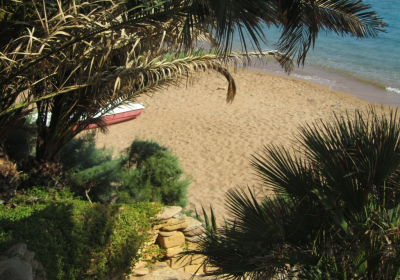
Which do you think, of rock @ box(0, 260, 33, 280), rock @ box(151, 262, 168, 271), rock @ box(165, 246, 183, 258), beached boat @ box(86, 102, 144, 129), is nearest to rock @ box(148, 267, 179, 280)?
rock @ box(151, 262, 168, 271)

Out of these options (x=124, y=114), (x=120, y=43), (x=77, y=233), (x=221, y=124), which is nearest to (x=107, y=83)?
(x=120, y=43)

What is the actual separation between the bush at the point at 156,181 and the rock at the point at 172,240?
120cm

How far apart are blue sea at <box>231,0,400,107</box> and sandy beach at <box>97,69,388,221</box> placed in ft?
5.58

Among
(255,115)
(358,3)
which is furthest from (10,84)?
(255,115)

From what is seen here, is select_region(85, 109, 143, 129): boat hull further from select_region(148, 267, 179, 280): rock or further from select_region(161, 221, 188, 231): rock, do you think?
select_region(148, 267, 179, 280): rock

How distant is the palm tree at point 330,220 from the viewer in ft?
8.36

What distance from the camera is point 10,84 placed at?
423 centimetres

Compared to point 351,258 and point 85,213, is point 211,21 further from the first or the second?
point 85,213

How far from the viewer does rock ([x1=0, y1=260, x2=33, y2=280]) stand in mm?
2855

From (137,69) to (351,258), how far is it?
11.2ft

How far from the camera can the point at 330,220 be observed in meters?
2.93

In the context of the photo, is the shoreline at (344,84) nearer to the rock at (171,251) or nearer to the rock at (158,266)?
the rock at (171,251)

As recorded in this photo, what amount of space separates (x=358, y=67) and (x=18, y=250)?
2072cm

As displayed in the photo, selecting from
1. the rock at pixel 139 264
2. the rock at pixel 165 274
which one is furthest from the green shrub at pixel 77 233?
the rock at pixel 165 274
